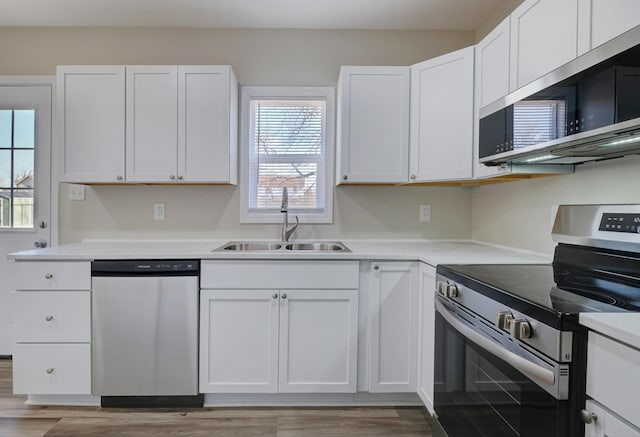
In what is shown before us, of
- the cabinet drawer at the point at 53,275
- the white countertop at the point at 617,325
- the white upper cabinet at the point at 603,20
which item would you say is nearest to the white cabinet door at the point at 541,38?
the white upper cabinet at the point at 603,20

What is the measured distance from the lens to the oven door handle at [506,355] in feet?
2.93

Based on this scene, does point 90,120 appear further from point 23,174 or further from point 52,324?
point 52,324

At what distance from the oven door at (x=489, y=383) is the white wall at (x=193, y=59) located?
1452 millimetres

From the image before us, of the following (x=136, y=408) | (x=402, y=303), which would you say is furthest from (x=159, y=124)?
(x=402, y=303)

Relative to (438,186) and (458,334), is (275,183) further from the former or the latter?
(458,334)

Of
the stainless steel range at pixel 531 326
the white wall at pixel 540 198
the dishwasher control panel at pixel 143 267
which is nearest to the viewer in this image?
the stainless steel range at pixel 531 326

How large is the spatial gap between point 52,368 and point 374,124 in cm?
237

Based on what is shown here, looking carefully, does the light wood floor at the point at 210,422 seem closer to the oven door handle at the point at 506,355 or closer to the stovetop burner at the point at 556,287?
the oven door handle at the point at 506,355

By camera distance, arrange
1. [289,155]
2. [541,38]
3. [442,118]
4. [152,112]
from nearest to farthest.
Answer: [541,38], [442,118], [152,112], [289,155]

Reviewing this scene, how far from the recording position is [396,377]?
80.5 inches

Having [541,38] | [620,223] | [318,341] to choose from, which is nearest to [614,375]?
[620,223]

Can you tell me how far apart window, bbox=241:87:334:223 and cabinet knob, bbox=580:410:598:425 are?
1977mm

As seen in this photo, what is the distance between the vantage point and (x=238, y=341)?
2014 mm

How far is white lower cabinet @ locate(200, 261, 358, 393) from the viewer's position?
2.00 meters
